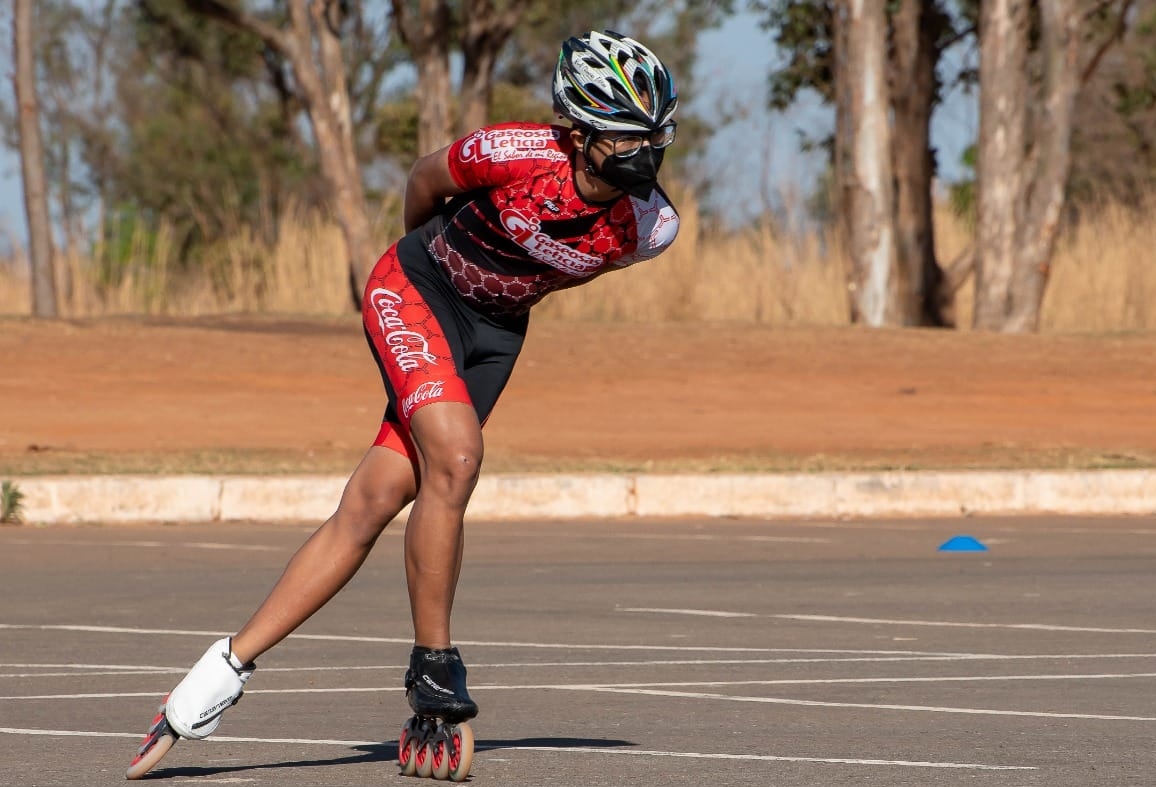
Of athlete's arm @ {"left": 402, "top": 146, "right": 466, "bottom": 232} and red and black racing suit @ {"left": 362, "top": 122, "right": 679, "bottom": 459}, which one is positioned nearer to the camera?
red and black racing suit @ {"left": 362, "top": 122, "right": 679, "bottom": 459}

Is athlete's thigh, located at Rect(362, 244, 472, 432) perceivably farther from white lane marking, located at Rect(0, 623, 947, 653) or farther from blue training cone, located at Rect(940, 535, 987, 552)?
blue training cone, located at Rect(940, 535, 987, 552)

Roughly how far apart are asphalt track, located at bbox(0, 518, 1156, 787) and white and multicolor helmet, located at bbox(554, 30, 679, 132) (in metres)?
1.60

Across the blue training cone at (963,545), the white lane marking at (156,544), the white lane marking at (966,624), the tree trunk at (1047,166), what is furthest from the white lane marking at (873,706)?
the tree trunk at (1047,166)

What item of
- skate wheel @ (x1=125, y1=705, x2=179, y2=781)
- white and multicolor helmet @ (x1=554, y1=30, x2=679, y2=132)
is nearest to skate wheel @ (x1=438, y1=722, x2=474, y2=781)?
skate wheel @ (x1=125, y1=705, x2=179, y2=781)

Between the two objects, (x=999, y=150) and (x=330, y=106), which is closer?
(x=999, y=150)

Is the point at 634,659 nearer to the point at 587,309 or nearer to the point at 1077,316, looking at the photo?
the point at 587,309

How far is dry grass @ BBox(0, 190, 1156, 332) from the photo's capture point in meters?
27.3

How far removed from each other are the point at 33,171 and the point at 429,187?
1982 cm

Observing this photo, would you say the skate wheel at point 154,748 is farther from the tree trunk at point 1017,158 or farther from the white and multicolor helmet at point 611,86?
the tree trunk at point 1017,158

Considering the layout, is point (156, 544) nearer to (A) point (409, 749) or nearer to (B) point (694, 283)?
(A) point (409, 749)

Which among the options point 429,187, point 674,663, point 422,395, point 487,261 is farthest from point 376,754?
point 674,663

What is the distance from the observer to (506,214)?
5.16 meters

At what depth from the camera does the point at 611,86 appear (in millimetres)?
5105

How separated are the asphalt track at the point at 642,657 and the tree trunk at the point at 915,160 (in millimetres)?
15665
